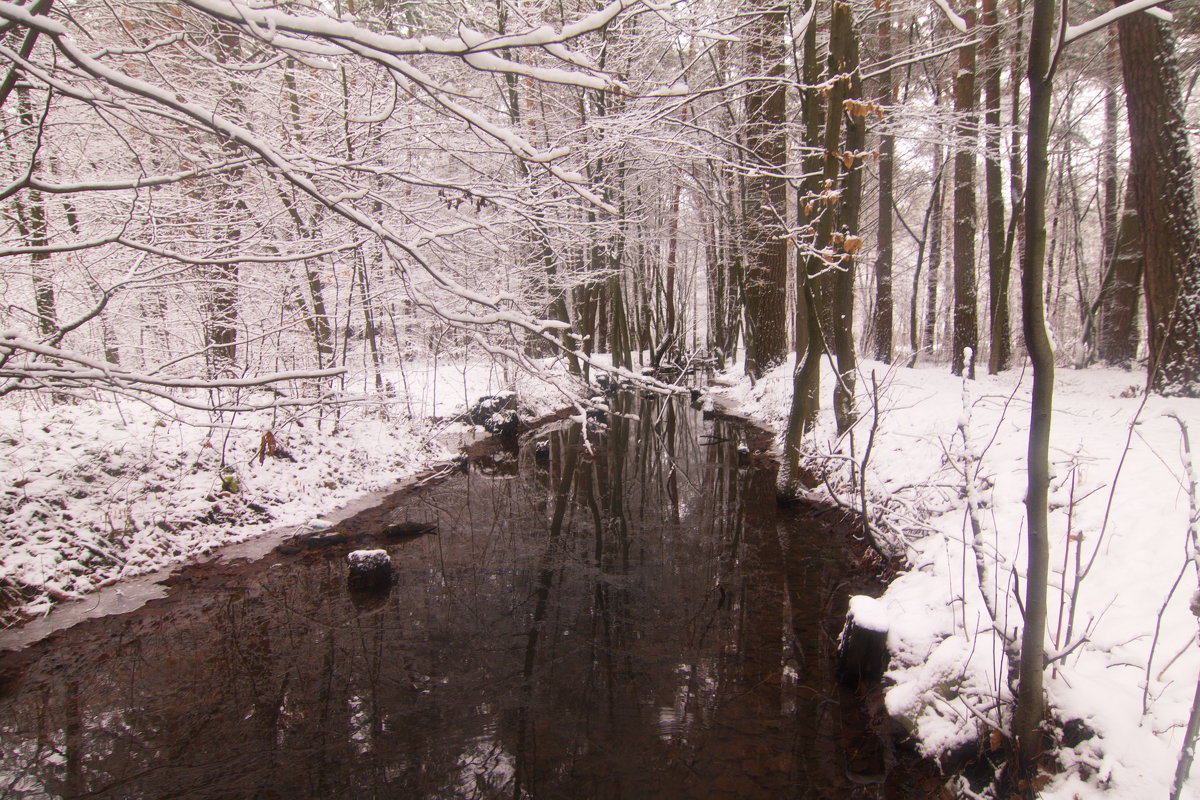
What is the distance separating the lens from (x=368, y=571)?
6422mm

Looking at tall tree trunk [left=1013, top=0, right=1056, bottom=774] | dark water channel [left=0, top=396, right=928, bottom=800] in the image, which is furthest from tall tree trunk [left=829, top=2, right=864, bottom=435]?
tall tree trunk [left=1013, top=0, right=1056, bottom=774]

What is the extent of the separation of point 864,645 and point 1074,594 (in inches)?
62.6

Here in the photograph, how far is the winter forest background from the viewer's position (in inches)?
117

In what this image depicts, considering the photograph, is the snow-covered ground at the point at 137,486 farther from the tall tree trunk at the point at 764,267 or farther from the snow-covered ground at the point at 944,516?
the tall tree trunk at the point at 764,267

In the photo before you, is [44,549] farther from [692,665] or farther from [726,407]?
[726,407]

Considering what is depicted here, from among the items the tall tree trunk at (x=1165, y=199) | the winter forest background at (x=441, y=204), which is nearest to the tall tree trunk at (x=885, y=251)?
the winter forest background at (x=441, y=204)

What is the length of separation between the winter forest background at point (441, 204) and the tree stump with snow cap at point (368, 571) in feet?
5.58

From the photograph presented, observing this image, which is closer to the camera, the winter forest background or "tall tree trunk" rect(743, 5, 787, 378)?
the winter forest background

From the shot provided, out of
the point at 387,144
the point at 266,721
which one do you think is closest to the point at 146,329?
the point at 387,144

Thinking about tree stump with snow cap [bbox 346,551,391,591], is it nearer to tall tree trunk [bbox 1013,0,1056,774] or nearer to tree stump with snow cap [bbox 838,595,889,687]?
tree stump with snow cap [bbox 838,595,889,687]

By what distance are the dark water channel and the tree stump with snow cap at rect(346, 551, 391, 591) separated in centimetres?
18

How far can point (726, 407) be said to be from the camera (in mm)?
16812

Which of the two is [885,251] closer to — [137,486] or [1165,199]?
[1165,199]

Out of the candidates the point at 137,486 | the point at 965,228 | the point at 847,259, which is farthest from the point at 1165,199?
the point at 137,486
